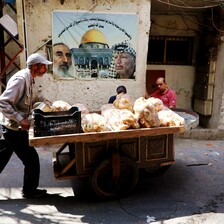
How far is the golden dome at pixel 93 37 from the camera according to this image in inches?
227

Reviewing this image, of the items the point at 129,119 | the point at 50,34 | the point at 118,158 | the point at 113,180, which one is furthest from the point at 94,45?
the point at 113,180

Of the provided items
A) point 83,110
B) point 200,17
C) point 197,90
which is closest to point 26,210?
point 83,110

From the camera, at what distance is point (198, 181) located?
4492mm

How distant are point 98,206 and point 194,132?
12.1ft

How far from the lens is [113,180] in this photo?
3.77 metres

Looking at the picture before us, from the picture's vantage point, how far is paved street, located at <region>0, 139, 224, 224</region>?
3.47m

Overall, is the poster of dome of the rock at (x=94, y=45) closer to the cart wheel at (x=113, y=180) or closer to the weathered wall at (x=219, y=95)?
the weathered wall at (x=219, y=95)

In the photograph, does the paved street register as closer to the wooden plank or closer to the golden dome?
the wooden plank

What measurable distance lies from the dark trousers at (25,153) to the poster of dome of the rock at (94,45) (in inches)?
98.1

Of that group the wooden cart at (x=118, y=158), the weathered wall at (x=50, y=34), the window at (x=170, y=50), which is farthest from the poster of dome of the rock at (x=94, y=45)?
the wooden cart at (x=118, y=158)

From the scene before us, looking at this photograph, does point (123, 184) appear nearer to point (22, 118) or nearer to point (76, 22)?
point (22, 118)

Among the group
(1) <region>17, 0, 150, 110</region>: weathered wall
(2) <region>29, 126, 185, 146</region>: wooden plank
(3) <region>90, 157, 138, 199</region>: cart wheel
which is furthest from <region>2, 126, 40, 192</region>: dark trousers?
(1) <region>17, 0, 150, 110</region>: weathered wall

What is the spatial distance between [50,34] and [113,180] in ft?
10.9

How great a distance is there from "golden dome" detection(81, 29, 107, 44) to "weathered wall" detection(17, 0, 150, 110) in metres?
0.41
